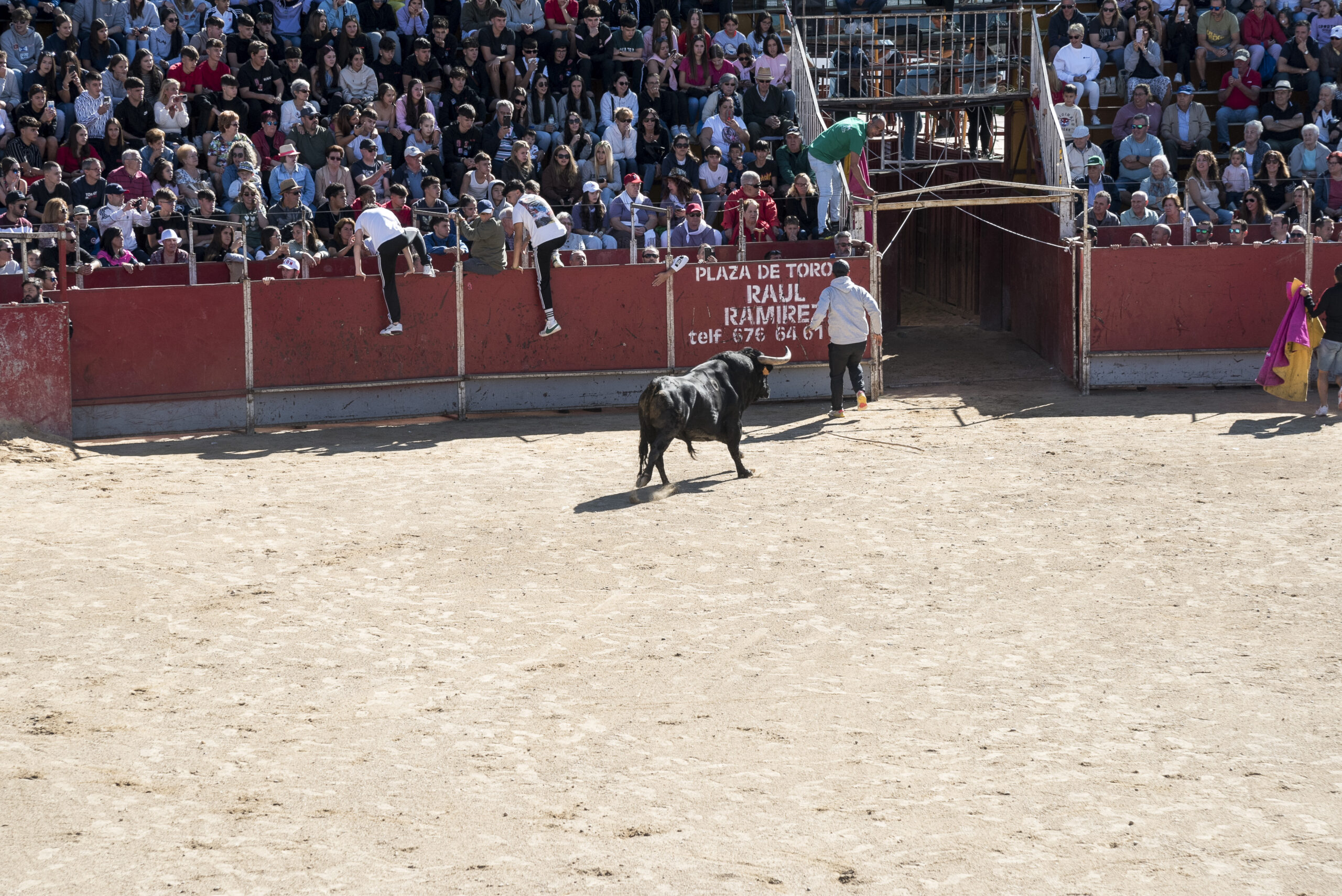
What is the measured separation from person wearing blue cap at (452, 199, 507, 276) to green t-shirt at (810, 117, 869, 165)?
4.10 metres

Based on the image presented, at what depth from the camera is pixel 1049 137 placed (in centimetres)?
1920

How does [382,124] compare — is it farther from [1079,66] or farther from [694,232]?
[1079,66]

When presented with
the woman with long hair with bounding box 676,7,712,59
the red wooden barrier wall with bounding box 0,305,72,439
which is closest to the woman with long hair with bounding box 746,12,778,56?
the woman with long hair with bounding box 676,7,712,59

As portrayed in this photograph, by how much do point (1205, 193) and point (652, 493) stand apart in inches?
384

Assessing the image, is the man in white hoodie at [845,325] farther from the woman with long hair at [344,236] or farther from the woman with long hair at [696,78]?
the woman with long hair at [696,78]

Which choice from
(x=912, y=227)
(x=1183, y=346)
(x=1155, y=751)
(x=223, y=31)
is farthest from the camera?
(x=912, y=227)

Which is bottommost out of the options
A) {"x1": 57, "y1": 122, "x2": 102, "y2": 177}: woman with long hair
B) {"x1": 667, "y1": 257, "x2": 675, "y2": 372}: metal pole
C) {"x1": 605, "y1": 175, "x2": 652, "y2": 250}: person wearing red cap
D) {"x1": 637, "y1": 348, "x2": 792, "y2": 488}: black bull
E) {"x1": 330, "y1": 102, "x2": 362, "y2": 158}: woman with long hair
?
{"x1": 637, "y1": 348, "x2": 792, "y2": 488}: black bull

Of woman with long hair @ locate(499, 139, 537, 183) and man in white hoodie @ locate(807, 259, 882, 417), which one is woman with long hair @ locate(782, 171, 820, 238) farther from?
woman with long hair @ locate(499, 139, 537, 183)

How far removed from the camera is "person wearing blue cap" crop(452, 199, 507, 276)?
1653 centimetres

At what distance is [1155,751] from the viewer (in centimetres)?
717

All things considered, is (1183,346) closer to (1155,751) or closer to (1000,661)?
(1000,661)

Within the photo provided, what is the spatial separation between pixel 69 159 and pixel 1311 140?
1533 centimetres

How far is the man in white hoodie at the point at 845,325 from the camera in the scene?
15867mm

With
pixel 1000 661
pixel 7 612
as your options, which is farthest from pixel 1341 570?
pixel 7 612
